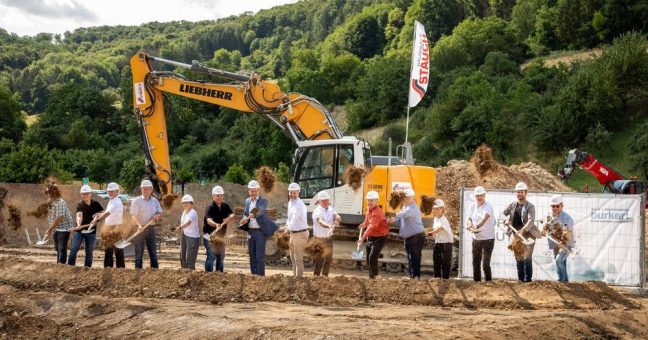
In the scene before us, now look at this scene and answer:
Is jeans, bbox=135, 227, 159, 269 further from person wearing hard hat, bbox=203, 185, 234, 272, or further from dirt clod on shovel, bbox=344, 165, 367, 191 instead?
dirt clod on shovel, bbox=344, 165, 367, 191

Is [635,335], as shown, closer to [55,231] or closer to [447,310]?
[447,310]

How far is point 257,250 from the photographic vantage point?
15945 mm

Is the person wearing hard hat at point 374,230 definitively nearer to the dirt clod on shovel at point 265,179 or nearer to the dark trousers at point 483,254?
the dark trousers at point 483,254

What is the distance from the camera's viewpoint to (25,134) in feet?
230

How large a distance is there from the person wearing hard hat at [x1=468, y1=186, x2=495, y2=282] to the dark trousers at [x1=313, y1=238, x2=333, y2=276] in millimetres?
2504

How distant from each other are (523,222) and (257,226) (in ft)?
14.8

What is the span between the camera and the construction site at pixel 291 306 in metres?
11.7

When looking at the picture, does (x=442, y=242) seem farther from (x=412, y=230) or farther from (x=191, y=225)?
(x=191, y=225)

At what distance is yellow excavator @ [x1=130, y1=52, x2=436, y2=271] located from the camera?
20047 mm

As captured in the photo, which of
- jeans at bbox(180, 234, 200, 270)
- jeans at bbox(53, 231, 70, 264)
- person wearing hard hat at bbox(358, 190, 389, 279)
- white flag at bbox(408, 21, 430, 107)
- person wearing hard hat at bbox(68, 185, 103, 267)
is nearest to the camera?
person wearing hard hat at bbox(358, 190, 389, 279)

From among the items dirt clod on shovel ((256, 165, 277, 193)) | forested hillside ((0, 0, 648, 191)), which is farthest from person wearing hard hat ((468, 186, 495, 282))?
forested hillside ((0, 0, 648, 191))

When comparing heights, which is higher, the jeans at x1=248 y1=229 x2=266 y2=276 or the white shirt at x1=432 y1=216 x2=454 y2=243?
the white shirt at x1=432 y1=216 x2=454 y2=243

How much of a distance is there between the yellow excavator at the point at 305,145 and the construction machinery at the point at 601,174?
1140 cm

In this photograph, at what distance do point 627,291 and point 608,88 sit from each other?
3067 centimetres
